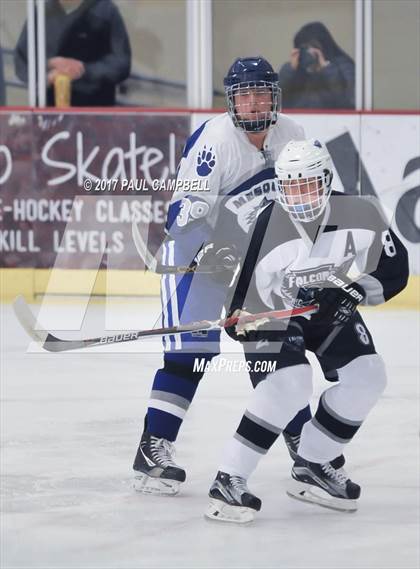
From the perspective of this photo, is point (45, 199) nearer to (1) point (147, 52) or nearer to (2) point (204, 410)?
(1) point (147, 52)

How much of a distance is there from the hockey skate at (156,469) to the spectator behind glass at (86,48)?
341 cm

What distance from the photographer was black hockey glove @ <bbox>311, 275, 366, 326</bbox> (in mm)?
2945

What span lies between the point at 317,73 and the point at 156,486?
3.61 meters

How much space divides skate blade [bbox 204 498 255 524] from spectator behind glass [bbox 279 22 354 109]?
3.71 m

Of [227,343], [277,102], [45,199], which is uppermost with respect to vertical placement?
[277,102]

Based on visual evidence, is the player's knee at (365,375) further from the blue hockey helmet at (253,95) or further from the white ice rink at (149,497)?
the blue hockey helmet at (253,95)

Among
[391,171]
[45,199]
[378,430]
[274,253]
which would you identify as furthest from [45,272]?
[274,253]

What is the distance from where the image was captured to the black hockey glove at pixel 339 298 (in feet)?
9.66

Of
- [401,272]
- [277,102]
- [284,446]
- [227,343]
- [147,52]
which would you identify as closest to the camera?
[401,272]

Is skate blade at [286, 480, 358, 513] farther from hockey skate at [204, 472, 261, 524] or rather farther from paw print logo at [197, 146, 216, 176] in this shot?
paw print logo at [197, 146, 216, 176]

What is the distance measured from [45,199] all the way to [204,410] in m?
2.40

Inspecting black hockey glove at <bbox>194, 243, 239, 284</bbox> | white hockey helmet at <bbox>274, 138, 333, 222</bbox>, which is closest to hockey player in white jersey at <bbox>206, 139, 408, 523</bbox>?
white hockey helmet at <bbox>274, 138, 333, 222</bbox>

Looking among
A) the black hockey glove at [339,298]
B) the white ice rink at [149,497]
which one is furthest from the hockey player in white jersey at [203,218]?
the black hockey glove at [339,298]

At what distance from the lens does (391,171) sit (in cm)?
609
